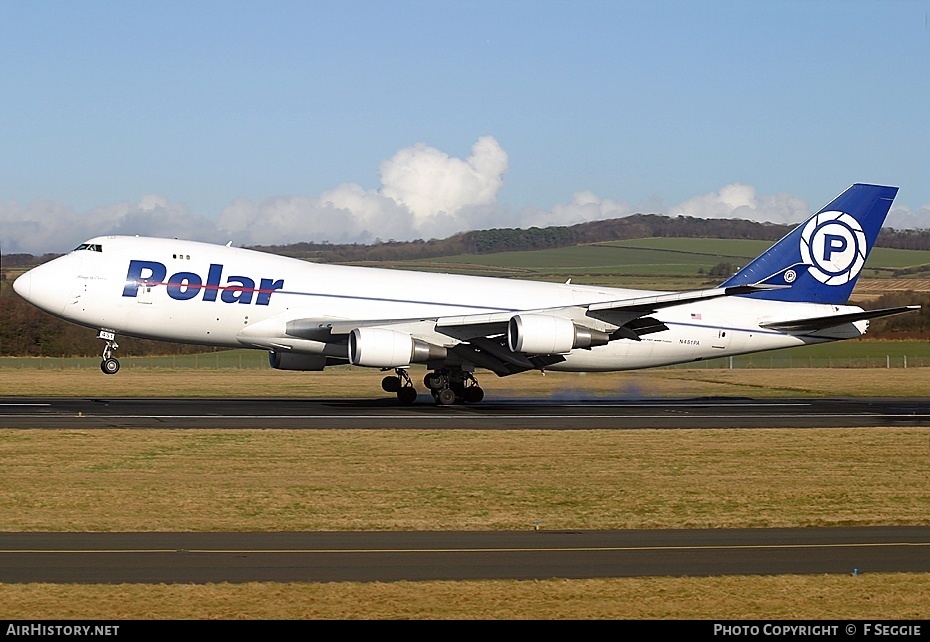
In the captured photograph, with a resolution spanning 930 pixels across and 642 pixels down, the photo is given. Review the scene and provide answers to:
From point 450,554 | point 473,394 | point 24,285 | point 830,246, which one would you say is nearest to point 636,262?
point 830,246

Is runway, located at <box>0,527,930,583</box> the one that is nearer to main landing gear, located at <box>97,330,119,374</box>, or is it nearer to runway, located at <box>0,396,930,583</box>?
runway, located at <box>0,396,930,583</box>

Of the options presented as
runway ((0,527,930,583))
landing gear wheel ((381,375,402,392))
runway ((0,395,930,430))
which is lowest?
runway ((0,527,930,583))

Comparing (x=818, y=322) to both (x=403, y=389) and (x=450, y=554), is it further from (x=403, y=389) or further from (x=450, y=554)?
(x=450, y=554)

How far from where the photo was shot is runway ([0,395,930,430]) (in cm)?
2989

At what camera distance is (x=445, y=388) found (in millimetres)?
37719

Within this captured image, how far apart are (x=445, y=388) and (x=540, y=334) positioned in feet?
15.7

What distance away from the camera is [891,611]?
10.7m

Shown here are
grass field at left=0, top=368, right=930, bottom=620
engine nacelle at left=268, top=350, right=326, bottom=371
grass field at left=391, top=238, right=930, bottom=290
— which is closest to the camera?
grass field at left=0, top=368, right=930, bottom=620

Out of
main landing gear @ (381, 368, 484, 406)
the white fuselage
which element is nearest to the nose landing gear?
main landing gear @ (381, 368, 484, 406)

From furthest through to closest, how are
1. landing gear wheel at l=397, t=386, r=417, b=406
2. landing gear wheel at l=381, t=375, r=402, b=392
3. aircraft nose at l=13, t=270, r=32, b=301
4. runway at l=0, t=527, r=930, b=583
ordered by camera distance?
1. landing gear wheel at l=381, t=375, r=402, b=392
2. landing gear wheel at l=397, t=386, r=417, b=406
3. aircraft nose at l=13, t=270, r=32, b=301
4. runway at l=0, t=527, r=930, b=583

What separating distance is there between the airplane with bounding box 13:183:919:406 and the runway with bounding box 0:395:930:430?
65.2 inches

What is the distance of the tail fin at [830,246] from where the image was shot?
41.4 m

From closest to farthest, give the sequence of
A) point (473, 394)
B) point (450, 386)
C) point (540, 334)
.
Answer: point (540, 334) < point (450, 386) < point (473, 394)
